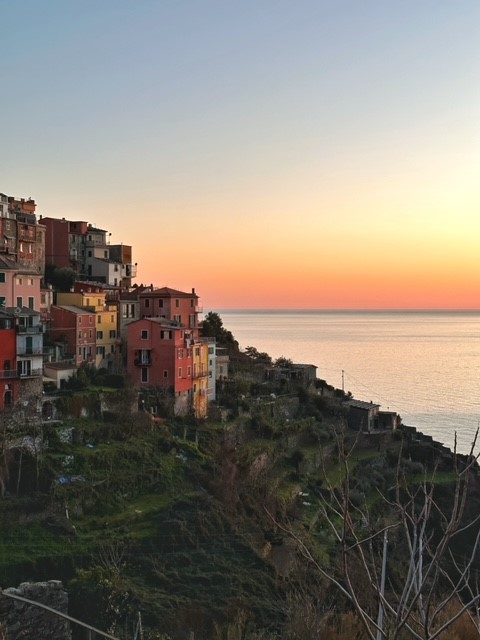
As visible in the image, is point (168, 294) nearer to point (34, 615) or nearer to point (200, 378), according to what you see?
point (200, 378)

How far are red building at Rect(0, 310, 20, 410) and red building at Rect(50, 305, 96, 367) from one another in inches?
305

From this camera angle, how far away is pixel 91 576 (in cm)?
1839

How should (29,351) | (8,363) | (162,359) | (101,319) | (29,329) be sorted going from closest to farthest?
(8,363) < (29,351) < (29,329) < (162,359) < (101,319)

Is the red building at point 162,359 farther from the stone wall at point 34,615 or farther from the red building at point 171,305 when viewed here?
the stone wall at point 34,615

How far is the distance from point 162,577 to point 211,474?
863 centimetres

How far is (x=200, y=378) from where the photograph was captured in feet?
128

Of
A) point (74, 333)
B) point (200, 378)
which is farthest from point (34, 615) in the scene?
point (74, 333)

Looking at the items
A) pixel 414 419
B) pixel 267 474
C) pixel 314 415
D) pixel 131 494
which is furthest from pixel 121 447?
pixel 414 419

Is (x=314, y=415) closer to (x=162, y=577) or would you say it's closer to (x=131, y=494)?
(x=131, y=494)

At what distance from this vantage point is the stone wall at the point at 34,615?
13055mm

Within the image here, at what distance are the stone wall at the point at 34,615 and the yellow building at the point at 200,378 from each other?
23.1 m

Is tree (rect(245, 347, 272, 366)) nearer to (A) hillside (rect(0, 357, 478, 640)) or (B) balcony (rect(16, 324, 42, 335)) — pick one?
(A) hillside (rect(0, 357, 478, 640))

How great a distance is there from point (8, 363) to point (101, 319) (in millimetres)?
11962

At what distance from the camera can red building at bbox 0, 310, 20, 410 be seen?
97.0 feet
